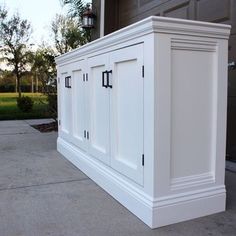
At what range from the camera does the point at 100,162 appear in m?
3.22

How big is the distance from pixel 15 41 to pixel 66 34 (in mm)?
3950

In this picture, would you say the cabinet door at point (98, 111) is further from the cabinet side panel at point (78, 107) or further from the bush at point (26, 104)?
the bush at point (26, 104)

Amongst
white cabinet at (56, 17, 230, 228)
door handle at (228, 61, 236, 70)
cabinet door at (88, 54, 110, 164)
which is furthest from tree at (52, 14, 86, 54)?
white cabinet at (56, 17, 230, 228)

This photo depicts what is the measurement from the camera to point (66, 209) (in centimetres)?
261

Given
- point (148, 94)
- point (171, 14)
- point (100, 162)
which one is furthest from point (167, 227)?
point (171, 14)

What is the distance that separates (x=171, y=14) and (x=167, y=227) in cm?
286

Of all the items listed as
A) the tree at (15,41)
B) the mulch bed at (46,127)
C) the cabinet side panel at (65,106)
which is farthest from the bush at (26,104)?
the cabinet side panel at (65,106)

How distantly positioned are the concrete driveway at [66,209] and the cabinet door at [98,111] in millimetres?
337

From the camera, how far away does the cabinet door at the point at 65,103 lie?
4318 mm

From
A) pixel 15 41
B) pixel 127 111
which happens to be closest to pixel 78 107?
pixel 127 111

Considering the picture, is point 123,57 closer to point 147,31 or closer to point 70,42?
point 147,31

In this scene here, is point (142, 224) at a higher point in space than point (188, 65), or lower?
lower

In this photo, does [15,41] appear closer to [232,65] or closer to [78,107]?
[78,107]

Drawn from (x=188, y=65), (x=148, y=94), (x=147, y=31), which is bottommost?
(x=148, y=94)
